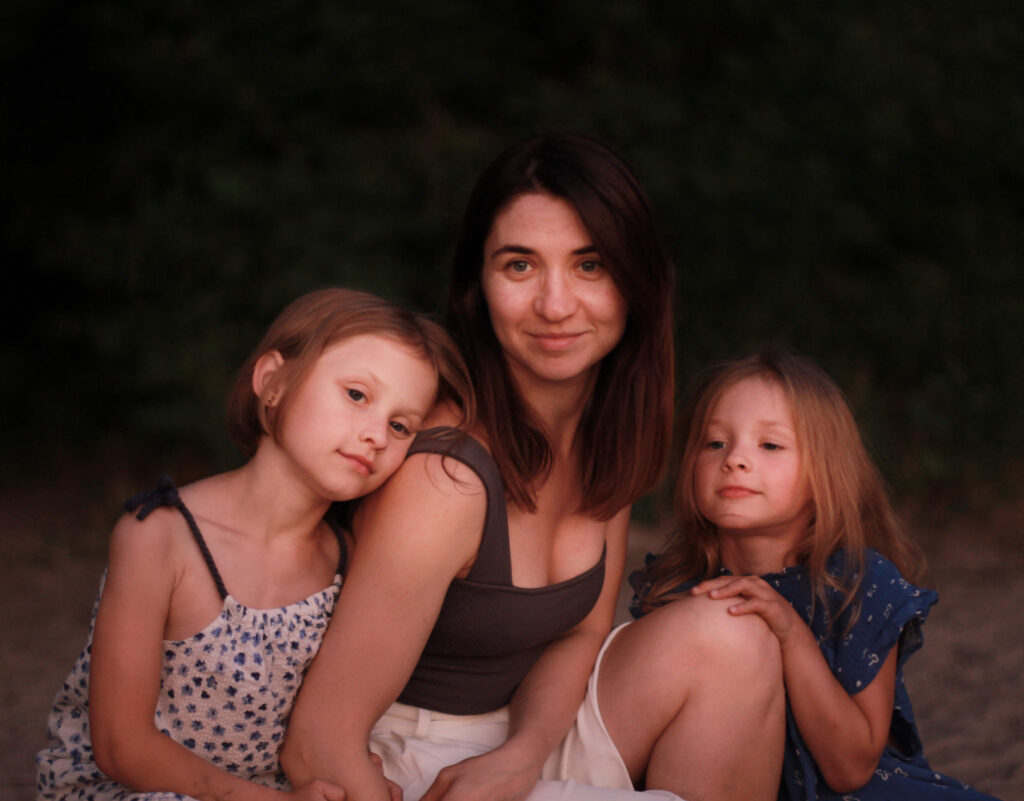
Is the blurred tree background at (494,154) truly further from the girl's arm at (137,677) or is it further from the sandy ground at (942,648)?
the girl's arm at (137,677)

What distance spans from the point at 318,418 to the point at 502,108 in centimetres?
364

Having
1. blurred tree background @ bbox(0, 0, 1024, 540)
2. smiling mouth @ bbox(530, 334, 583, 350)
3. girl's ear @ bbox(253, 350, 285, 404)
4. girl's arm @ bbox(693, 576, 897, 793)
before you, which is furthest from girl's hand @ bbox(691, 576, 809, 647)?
blurred tree background @ bbox(0, 0, 1024, 540)

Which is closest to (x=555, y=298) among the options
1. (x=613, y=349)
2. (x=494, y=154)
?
(x=613, y=349)

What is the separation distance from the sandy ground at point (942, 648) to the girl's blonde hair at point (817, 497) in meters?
0.98

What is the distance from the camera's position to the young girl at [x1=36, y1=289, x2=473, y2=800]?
1651 millimetres

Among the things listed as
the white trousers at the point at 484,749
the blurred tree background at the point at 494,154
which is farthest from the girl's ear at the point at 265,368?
the blurred tree background at the point at 494,154

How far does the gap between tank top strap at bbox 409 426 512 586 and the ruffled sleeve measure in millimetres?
662

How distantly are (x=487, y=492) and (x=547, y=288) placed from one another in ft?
1.26

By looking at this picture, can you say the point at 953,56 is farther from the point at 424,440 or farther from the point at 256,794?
the point at 256,794

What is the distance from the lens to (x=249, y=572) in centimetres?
181

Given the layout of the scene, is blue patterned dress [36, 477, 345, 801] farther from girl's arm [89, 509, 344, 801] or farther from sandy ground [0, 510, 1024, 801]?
sandy ground [0, 510, 1024, 801]

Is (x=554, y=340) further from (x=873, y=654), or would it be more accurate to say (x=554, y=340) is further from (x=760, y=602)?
(x=873, y=654)

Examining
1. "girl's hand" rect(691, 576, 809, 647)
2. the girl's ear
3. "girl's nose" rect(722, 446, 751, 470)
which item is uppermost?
the girl's ear

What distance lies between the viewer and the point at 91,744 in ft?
5.82
